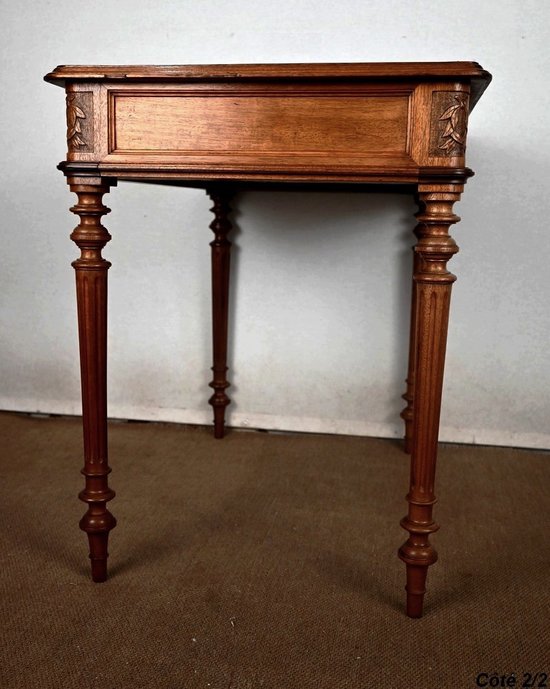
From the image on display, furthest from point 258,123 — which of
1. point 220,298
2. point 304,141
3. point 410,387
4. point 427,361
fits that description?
point 410,387

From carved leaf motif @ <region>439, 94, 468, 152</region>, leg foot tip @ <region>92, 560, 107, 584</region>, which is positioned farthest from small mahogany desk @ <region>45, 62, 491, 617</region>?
leg foot tip @ <region>92, 560, 107, 584</region>

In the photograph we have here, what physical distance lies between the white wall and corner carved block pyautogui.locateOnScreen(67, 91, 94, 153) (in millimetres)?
1069

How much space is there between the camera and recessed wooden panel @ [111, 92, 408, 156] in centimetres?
122

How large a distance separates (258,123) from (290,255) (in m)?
1.08

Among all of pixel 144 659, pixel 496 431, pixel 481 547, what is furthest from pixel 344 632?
pixel 496 431

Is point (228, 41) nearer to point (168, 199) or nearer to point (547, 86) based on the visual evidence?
point (168, 199)

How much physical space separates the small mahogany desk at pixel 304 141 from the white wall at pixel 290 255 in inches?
37.9

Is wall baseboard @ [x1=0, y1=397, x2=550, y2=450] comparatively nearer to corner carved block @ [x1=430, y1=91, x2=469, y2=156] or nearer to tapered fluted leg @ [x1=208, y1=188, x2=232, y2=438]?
tapered fluted leg @ [x1=208, y1=188, x2=232, y2=438]

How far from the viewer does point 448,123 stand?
119cm

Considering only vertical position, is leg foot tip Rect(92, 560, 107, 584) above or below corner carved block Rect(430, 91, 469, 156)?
below

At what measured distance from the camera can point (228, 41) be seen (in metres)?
2.24

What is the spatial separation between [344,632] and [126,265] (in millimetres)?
1534

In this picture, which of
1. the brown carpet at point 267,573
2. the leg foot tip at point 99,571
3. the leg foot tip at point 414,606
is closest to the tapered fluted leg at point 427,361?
the leg foot tip at point 414,606

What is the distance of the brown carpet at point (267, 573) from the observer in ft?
3.76
